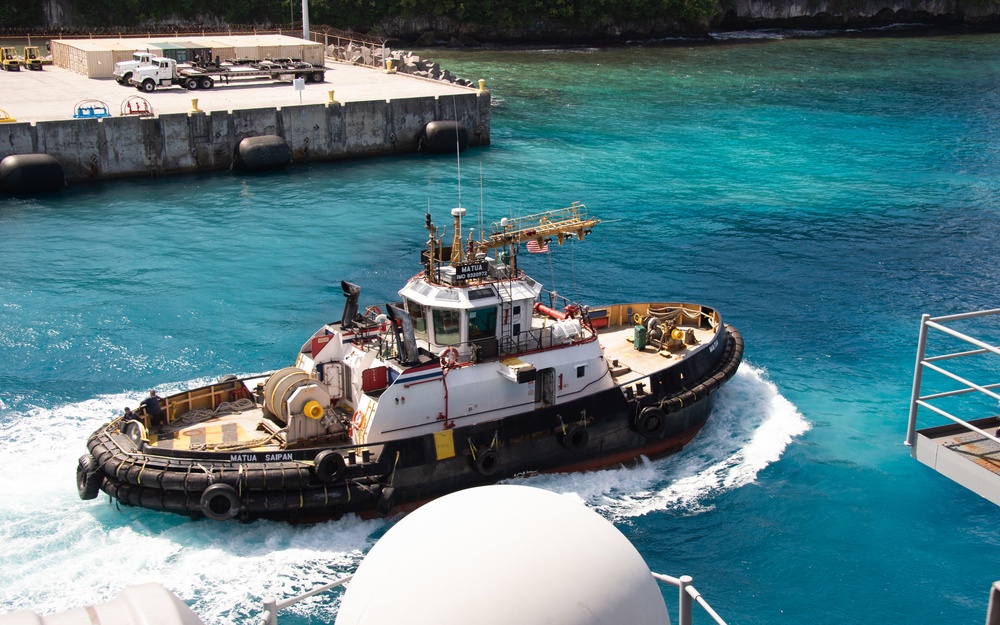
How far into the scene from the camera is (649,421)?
21.8 m

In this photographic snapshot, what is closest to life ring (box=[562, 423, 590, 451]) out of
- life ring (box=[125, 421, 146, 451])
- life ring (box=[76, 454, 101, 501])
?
life ring (box=[125, 421, 146, 451])

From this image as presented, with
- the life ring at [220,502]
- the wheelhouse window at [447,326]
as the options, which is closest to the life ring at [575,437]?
the wheelhouse window at [447,326]

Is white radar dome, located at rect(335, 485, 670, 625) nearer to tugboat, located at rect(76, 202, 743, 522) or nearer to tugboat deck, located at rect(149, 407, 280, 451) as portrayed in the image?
tugboat, located at rect(76, 202, 743, 522)

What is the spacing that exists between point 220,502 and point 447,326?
17.5 feet

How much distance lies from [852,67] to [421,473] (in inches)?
2713

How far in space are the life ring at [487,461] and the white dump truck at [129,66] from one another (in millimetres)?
42438

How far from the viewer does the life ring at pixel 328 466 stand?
18750 millimetres

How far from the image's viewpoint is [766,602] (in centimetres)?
1784

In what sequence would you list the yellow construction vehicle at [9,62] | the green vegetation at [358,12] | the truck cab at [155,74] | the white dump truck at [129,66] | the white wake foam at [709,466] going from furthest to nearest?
the green vegetation at [358,12]
the yellow construction vehicle at [9,62]
the white dump truck at [129,66]
the truck cab at [155,74]
the white wake foam at [709,466]

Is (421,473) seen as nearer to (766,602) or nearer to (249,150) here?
(766,602)

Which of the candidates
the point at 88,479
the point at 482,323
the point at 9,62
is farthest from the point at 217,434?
the point at 9,62

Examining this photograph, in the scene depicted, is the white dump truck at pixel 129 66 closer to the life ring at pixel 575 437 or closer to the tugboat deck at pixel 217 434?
the tugboat deck at pixel 217 434

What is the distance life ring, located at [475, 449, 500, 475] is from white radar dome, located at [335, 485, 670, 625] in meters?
11.6

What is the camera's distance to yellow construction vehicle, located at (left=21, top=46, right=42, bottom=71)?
201ft
